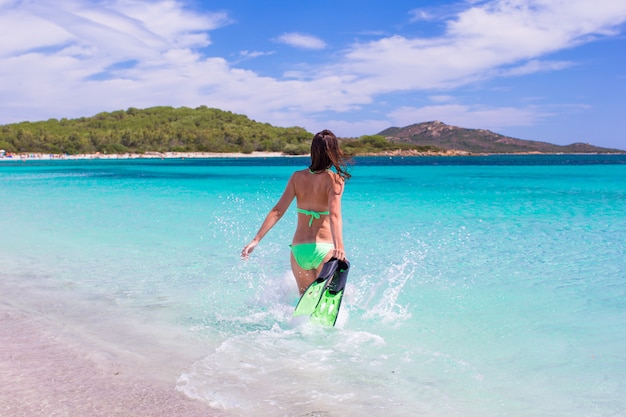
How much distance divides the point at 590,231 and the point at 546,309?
28.1 feet

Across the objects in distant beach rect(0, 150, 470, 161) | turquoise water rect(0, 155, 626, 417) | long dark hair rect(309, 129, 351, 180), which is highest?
distant beach rect(0, 150, 470, 161)

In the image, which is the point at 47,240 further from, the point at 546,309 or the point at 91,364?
the point at 546,309

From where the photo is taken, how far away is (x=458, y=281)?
8562mm

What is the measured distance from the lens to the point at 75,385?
13.9ft

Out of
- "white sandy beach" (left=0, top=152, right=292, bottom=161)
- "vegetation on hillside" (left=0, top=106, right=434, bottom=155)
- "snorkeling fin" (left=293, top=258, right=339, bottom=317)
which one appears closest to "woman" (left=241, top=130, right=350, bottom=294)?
"snorkeling fin" (left=293, top=258, right=339, bottom=317)

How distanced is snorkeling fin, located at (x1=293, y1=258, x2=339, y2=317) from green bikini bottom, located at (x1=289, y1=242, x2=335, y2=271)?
211 millimetres

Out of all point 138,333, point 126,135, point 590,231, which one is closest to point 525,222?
point 590,231

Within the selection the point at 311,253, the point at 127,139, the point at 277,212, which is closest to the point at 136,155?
the point at 127,139

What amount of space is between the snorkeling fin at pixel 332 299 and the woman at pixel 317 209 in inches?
6.6

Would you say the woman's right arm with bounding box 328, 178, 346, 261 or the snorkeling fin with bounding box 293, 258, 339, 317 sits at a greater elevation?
the woman's right arm with bounding box 328, 178, 346, 261

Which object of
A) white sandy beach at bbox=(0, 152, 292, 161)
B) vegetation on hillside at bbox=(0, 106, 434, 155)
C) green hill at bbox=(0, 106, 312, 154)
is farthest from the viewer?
green hill at bbox=(0, 106, 312, 154)

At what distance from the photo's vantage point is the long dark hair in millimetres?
5223

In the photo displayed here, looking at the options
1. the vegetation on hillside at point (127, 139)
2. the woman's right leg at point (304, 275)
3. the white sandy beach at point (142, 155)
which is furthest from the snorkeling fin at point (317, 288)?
the white sandy beach at point (142, 155)

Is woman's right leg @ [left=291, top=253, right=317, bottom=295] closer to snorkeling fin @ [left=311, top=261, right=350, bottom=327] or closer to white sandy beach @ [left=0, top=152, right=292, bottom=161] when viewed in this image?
snorkeling fin @ [left=311, top=261, right=350, bottom=327]
